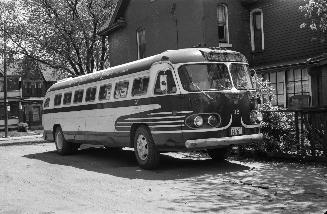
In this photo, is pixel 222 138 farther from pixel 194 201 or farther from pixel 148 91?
pixel 194 201

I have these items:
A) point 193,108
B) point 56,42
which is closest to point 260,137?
point 193,108

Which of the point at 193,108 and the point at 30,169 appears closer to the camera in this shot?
the point at 193,108

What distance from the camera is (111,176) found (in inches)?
393

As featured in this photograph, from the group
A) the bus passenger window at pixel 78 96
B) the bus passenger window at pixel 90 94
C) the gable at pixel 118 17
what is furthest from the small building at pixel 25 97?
the bus passenger window at pixel 90 94

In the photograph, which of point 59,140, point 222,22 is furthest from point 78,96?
point 222,22

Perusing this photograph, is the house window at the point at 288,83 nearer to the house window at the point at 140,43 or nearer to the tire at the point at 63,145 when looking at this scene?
the house window at the point at 140,43

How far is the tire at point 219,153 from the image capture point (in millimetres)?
11508

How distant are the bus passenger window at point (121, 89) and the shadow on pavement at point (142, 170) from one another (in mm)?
1896

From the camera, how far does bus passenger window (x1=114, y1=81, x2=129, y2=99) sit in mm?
11734

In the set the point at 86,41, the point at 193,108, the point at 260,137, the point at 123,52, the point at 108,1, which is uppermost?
the point at 108,1

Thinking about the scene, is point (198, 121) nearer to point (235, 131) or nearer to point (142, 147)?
point (235, 131)

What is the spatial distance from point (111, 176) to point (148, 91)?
223 centimetres

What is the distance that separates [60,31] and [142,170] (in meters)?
28.3

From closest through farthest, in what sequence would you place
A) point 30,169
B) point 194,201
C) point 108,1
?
point 194,201, point 30,169, point 108,1
